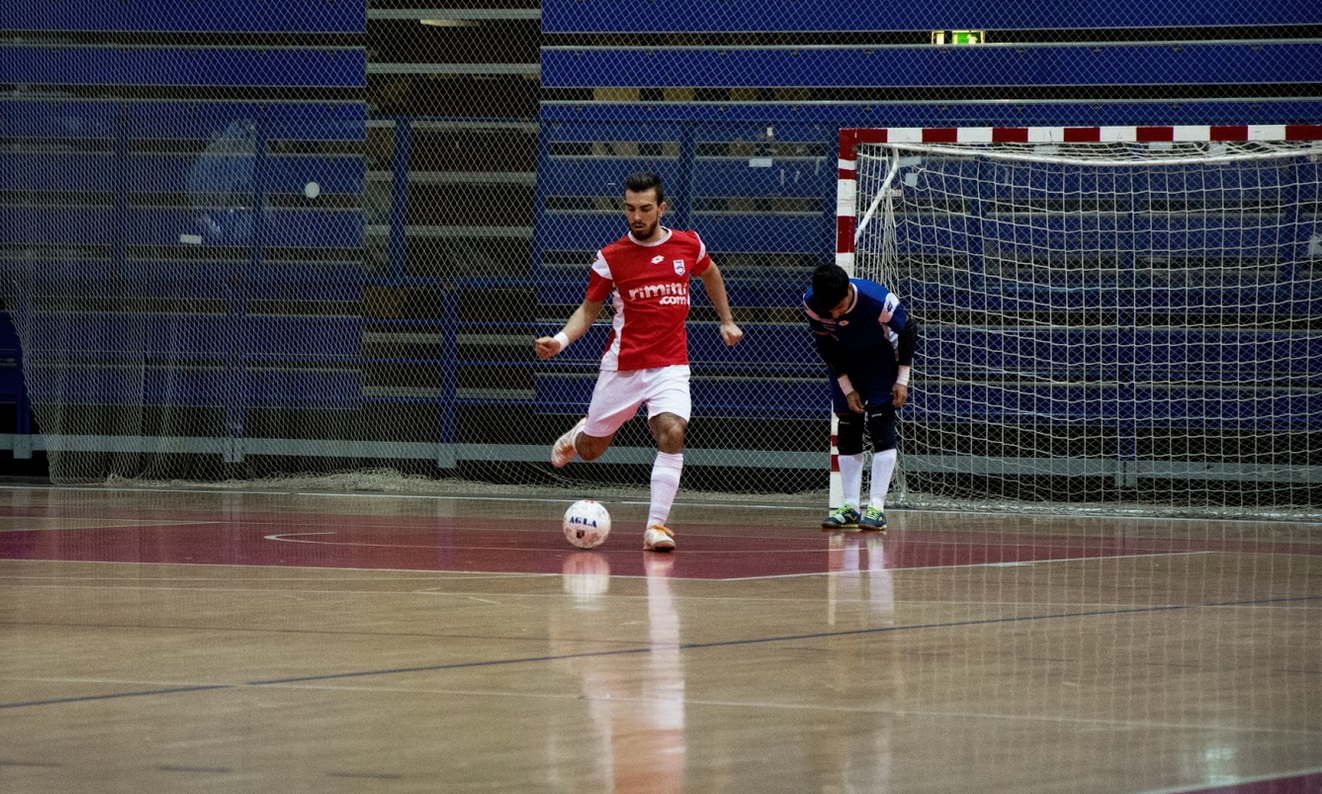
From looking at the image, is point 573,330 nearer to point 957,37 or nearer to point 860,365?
point 860,365

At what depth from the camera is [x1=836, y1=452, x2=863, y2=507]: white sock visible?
9.97 metres

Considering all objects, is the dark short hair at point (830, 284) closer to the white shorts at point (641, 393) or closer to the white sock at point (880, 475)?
the white sock at point (880, 475)

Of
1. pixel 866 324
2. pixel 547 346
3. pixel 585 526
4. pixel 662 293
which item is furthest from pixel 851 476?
pixel 547 346

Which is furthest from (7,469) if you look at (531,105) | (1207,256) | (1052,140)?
(1207,256)

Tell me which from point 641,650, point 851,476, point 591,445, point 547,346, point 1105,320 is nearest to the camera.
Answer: point 641,650

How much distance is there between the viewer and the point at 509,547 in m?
7.99

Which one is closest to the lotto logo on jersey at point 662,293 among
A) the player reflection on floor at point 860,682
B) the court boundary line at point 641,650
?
the player reflection on floor at point 860,682

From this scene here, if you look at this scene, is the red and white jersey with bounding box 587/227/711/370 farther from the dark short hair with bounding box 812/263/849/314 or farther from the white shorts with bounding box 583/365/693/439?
the dark short hair with bounding box 812/263/849/314

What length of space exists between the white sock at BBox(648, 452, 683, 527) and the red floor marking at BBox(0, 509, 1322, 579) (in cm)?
21

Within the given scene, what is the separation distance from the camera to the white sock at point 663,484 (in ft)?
26.2

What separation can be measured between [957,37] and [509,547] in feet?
28.1

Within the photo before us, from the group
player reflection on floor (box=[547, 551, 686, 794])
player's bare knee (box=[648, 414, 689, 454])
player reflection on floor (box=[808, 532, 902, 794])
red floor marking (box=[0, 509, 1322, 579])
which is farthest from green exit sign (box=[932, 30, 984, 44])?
player reflection on floor (box=[547, 551, 686, 794])

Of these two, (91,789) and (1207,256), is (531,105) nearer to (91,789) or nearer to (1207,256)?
(1207,256)

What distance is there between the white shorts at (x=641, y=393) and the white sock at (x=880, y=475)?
1.96m
